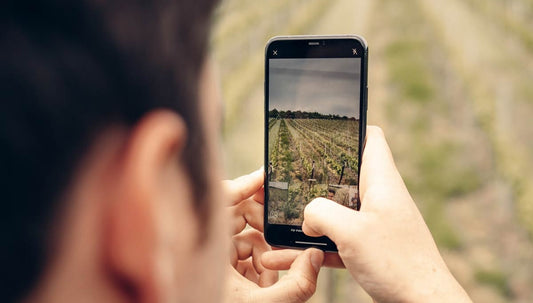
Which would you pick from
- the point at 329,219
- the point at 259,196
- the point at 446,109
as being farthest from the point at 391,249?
the point at 446,109

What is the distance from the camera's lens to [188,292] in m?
0.37

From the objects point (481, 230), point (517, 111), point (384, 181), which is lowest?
point (481, 230)

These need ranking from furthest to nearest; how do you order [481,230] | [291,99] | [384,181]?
[481,230] < [291,99] < [384,181]

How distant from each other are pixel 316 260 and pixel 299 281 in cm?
7

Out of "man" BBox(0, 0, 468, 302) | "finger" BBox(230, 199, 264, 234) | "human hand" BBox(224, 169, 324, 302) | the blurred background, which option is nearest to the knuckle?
"human hand" BBox(224, 169, 324, 302)

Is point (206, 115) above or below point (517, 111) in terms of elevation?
above

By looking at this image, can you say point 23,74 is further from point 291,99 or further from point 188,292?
point 291,99

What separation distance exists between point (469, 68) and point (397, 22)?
145cm

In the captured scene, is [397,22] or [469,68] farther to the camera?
[397,22]

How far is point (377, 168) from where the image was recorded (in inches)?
35.3

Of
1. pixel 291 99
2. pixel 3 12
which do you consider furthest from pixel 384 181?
pixel 3 12

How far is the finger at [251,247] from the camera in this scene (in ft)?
3.43

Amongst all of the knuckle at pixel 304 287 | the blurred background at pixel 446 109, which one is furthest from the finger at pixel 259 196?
the blurred background at pixel 446 109

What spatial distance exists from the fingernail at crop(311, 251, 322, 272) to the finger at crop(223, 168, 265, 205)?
15 cm
